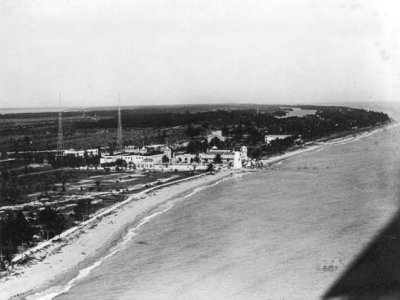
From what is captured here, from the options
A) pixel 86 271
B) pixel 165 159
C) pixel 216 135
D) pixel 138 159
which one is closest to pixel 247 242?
pixel 86 271

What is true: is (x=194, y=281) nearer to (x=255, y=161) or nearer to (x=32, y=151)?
(x=255, y=161)

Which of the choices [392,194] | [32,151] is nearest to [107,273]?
[392,194]

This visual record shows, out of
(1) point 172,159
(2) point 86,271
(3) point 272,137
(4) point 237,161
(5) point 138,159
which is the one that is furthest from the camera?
(3) point 272,137

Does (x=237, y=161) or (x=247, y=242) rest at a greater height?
(x=237, y=161)

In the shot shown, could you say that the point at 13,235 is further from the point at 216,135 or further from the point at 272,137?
the point at 216,135

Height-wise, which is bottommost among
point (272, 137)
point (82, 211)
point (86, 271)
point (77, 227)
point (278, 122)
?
point (86, 271)

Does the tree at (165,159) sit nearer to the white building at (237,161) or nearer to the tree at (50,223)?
the white building at (237,161)
